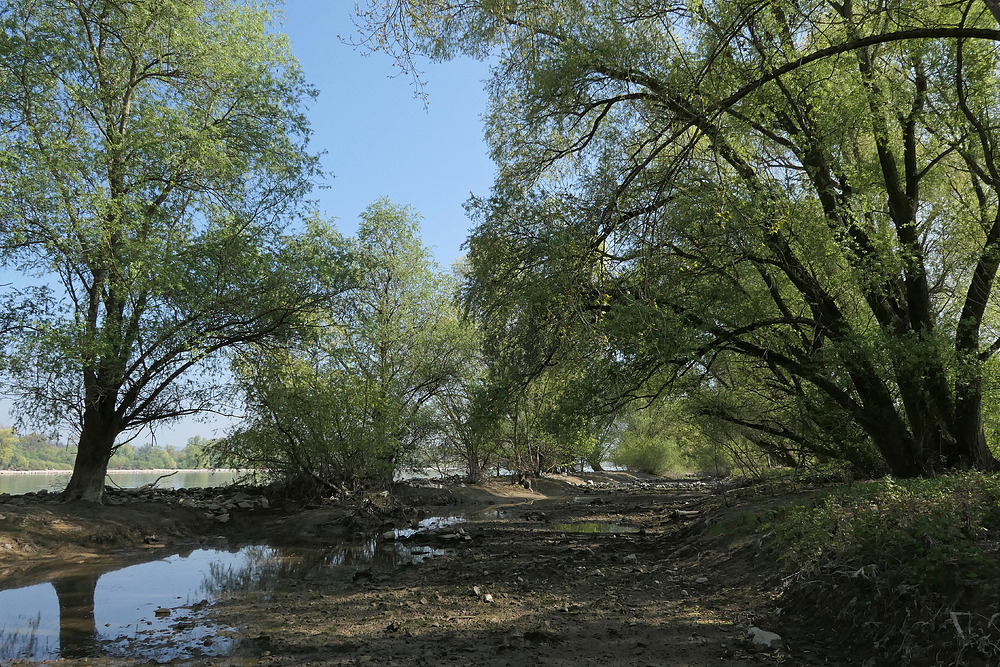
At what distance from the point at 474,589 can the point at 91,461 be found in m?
9.98

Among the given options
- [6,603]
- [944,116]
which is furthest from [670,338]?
[6,603]

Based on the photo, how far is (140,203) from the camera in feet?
38.5

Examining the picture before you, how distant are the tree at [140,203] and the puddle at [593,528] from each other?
8028mm

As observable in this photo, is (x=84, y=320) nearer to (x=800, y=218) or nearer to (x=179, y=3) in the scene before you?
(x=179, y=3)

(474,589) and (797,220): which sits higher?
(797,220)

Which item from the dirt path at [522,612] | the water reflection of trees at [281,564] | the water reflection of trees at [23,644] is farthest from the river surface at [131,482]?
the dirt path at [522,612]

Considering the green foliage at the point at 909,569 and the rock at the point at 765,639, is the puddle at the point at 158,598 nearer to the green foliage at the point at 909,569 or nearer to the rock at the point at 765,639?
the rock at the point at 765,639

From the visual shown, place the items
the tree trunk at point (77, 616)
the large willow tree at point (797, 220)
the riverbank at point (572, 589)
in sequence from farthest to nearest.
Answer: the large willow tree at point (797, 220), the tree trunk at point (77, 616), the riverbank at point (572, 589)

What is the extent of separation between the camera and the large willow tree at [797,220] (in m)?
6.98

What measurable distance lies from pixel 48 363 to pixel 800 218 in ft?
44.4

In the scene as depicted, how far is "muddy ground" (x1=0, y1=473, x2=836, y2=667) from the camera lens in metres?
4.64

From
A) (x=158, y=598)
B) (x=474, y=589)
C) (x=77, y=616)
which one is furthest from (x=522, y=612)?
(x=77, y=616)

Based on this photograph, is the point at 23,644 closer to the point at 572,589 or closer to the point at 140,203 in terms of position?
the point at 572,589

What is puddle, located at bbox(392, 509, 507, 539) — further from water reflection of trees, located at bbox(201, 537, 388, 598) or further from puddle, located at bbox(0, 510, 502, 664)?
puddle, located at bbox(0, 510, 502, 664)
